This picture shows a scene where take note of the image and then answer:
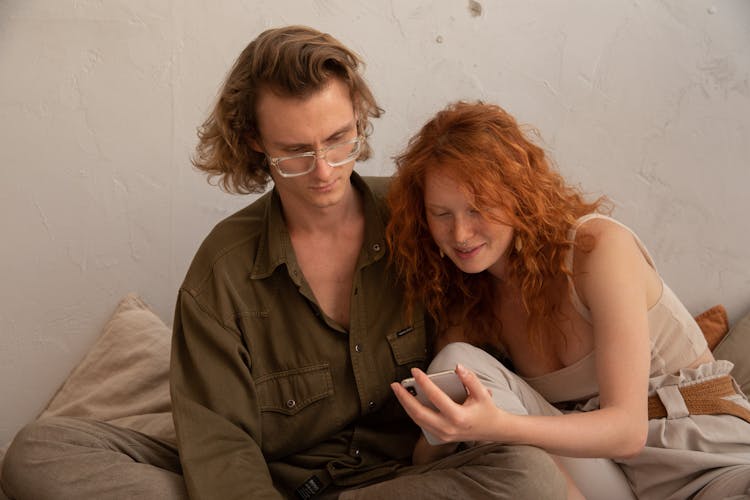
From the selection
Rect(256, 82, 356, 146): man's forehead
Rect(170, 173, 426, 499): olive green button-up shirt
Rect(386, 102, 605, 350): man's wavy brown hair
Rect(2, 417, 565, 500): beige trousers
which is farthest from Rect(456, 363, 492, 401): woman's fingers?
Rect(256, 82, 356, 146): man's forehead

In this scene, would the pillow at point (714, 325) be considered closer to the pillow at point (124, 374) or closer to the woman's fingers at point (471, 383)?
the woman's fingers at point (471, 383)

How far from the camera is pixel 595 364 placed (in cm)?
170

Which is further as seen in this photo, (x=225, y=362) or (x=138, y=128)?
(x=138, y=128)

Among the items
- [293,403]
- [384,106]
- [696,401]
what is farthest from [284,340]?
[696,401]

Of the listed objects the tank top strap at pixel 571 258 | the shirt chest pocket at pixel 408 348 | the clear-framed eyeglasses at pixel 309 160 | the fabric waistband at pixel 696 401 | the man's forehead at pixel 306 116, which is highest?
the man's forehead at pixel 306 116

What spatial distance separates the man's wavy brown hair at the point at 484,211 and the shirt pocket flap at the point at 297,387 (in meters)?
0.26

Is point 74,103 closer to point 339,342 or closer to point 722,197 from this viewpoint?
point 339,342

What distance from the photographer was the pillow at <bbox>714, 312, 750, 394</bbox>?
6.84 ft

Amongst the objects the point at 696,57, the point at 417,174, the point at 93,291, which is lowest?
the point at 93,291

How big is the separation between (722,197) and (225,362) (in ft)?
4.47

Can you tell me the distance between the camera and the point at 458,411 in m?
1.43

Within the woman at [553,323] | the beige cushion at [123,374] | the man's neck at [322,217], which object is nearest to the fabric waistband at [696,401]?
the woman at [553,323]

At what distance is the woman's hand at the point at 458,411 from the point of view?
1433 mm

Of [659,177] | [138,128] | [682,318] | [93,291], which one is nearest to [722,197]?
[659,177]
